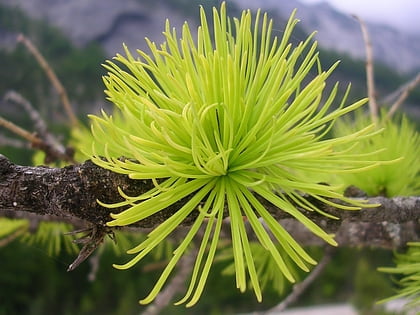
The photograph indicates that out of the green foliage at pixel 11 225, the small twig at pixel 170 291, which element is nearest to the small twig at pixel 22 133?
the green foliage at pixel 11 225

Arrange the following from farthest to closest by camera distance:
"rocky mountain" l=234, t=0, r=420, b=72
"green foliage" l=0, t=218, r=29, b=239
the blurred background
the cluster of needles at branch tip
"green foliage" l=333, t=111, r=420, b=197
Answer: the blurred background, "green foliage" l=0, t=218, r=29, b=239, "green foliage" l=333, t=111, r=420, b=197, "rocky mountain" l=234, t=0, r=420, b=72, the cluster of needles at branch tip

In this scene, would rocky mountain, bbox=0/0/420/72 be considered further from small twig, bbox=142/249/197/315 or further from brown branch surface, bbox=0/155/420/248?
small twig, bbox=142/249/197/315

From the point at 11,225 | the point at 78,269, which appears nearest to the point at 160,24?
→ the point at 11,225

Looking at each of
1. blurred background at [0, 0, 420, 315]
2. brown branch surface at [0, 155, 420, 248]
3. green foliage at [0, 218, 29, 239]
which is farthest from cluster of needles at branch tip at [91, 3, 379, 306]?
blurred background at [0, 0, 420, 315]

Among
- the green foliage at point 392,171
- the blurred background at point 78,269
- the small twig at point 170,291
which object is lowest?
the small twig at point 170,291

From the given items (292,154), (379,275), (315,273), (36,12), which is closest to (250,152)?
(292,154)

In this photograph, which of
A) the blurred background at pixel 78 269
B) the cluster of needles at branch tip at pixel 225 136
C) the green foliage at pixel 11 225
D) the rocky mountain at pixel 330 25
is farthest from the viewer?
the blurred background at pixel 78 269

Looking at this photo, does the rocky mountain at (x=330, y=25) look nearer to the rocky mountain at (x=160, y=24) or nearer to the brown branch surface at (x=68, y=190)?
the rocky mountain at (x=160, y=24)

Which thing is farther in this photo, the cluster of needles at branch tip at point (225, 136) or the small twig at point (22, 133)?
the small twig at point (22, 133)

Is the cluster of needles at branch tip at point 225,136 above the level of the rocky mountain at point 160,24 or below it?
below
